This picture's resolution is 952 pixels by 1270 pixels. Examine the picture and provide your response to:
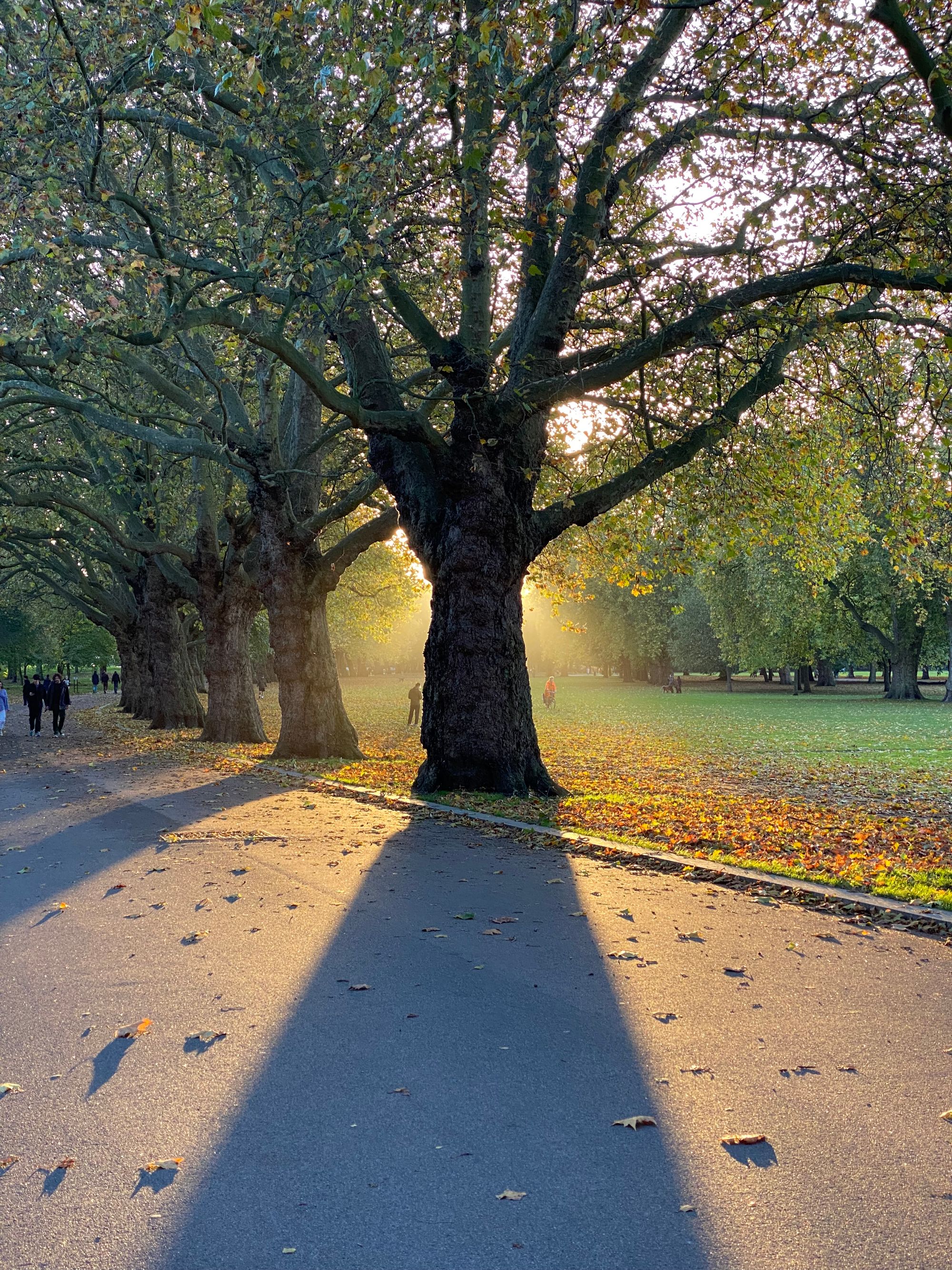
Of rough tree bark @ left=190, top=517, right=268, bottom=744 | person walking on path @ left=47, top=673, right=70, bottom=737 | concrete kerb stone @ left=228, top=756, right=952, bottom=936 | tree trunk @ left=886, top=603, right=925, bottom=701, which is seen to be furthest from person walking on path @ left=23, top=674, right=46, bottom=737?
tree trunk @ left=886, top=603, right=925, bottom=701

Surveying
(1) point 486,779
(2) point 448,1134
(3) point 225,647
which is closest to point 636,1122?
(2) point 448,1134

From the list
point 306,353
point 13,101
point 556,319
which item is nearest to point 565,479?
point 556,319

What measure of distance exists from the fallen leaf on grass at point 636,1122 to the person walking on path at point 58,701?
27012 millimetres

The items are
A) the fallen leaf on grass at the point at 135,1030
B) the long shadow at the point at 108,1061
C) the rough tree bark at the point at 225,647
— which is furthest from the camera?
the rough tree bark at the point at 225,647

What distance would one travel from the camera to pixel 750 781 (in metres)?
16.1

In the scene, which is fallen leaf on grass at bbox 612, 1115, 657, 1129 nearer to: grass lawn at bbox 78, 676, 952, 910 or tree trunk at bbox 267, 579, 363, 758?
grass lawn at bbox 78, 676, 952, 910

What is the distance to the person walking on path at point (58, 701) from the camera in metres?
27.7

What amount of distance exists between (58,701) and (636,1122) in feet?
88.9

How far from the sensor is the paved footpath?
286cm

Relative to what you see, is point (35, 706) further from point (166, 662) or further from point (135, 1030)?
point (135, 1030)

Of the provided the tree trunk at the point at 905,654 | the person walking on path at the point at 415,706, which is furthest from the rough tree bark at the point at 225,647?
the tree trunk at the point at 905,654

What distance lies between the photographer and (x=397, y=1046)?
4301mm

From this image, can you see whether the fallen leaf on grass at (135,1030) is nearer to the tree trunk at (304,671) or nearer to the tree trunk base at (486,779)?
the tree trunk base at (486,779)

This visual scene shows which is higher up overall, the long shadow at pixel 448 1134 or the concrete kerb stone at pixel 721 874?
the long shadow at pixel 448 1134
